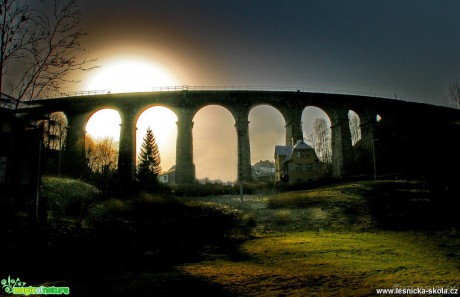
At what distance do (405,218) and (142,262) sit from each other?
9.68m

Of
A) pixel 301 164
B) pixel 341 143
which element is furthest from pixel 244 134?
pixel 341 143

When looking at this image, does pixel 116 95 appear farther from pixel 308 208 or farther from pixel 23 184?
pixel 23 184

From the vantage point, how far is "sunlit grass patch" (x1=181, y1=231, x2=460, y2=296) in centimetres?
315

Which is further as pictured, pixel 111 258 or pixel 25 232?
pixel 111 258

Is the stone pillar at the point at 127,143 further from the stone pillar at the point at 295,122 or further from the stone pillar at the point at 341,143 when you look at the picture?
the stone pillar at the point at 341,143

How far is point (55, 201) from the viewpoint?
11797mm

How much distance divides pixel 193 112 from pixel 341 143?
17202mm

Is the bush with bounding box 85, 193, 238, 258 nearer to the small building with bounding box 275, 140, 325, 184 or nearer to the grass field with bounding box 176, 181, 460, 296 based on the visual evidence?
the grass field with bounding box 176, 181, 460, 296

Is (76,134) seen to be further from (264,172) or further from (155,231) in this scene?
(264,172)

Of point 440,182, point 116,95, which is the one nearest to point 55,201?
point 440,182

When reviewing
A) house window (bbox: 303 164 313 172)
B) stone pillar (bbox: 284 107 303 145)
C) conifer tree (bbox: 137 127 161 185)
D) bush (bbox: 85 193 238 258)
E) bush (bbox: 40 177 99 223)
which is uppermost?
stone pillar (bbox: 284 107 303 145)

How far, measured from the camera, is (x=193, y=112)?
33375 mm

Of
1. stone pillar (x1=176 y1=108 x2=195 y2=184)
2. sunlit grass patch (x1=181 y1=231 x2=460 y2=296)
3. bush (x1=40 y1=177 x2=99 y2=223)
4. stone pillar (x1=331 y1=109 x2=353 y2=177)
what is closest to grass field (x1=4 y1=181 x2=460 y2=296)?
sunlit grass patch (x1=181 y1=231 x2=460 y2=296)

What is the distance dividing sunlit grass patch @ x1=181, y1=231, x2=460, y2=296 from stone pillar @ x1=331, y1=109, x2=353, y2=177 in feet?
98.1
